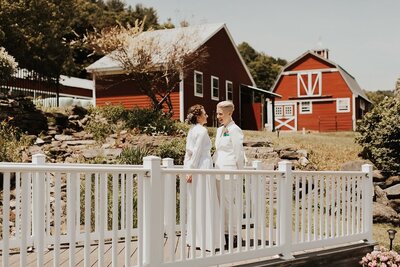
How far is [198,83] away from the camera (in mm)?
27891

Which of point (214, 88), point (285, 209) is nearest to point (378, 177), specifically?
point (285, 209)

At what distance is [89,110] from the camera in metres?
21.6

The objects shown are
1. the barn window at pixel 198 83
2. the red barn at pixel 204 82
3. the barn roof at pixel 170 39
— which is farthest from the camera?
the barn window at pixel 198 83

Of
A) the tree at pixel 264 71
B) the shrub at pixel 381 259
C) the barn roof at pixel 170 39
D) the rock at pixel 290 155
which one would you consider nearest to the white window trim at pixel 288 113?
the barn roof at pixel 170 39

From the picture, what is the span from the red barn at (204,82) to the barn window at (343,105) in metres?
8.22

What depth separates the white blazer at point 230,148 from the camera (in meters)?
6.49

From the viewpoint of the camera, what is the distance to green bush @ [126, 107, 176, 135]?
62.0 feet

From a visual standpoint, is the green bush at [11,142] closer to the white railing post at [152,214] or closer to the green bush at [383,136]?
the white railing post at [152,214]

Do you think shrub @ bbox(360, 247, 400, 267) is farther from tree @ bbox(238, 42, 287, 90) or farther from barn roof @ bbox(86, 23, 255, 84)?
tree @ bbox(238, 42, 287, 90)

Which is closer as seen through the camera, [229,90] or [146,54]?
[146,54]

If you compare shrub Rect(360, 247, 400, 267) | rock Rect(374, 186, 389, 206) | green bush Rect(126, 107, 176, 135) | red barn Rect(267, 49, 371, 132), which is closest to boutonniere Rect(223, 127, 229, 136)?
shrub Rect(360, 247, 400, 267)

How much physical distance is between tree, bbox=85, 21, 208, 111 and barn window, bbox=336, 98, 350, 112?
662 inches

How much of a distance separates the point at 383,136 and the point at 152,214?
551 inches

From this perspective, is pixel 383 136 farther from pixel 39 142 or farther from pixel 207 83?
pixel 207 83
